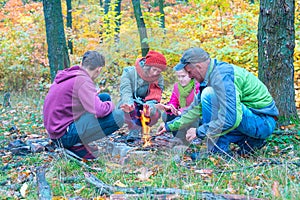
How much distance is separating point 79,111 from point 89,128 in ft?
0.64

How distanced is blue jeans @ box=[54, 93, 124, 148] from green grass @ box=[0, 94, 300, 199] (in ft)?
0.62

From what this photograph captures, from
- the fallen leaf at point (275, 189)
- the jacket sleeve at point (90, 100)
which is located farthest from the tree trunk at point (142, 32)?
the fallen leaf at point (275, 189)

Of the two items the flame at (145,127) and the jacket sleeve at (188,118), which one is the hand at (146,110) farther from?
the jacket sleeve at (188,118)

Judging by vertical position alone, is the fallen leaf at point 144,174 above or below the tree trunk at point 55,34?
below

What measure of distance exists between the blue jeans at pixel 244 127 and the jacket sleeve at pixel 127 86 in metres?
1.16

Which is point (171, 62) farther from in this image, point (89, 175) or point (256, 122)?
point (89, 175)

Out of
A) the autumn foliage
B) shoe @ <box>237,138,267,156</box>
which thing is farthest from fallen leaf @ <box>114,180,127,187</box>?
the autumn foliage

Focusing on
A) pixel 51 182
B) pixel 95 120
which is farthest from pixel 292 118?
pixel 51 182

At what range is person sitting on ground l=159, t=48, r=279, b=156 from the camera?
3.09 metres

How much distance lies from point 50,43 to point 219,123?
494cm

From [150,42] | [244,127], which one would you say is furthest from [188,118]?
[150,42]

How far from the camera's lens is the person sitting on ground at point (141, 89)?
4.19m

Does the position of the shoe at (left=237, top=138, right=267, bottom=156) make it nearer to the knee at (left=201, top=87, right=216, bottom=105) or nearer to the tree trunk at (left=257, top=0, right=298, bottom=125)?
the knee at (left=201, top=87, right=216, bottom=105)

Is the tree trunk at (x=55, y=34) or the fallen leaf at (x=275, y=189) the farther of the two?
the tree trunk at (x=55, y=34)
